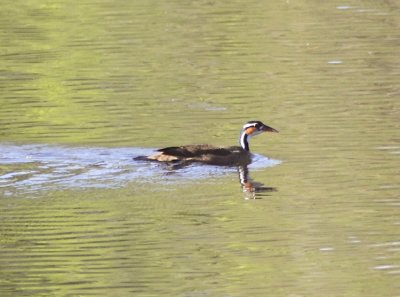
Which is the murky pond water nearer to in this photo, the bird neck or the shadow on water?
the shadow on water

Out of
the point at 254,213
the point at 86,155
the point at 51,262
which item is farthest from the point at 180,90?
the point at 51,262

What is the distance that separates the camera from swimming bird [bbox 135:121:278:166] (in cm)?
1561

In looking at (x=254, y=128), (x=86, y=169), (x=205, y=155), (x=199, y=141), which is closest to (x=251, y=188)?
(x=205, y=155)

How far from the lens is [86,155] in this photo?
52.4 ft

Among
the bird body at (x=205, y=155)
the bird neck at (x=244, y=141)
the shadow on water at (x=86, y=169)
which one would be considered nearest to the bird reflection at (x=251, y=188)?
the shadow on water at (x=86, y=169)

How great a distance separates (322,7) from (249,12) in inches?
56.3

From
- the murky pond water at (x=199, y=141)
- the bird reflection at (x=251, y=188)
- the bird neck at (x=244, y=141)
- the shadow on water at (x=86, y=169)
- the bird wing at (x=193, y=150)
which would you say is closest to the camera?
the murky pond water at (x=199, y=141)

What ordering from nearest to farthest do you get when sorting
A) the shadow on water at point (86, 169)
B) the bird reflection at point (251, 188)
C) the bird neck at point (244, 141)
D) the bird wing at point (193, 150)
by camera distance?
the bird reflection at point (251, 188)
the shadow on water at point (86, 169)
the bird wing at point (193, 150)
the bird neck at point (244, 141)

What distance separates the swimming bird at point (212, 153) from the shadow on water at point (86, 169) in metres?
0.09

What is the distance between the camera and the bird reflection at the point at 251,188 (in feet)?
47.0

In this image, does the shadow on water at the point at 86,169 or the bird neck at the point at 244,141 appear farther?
the bird neck at the point at 244,141

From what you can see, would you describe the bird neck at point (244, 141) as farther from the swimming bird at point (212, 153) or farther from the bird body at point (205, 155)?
the bird body at point (205, 155)

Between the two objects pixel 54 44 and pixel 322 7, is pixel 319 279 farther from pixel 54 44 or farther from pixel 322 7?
pixel 322 7

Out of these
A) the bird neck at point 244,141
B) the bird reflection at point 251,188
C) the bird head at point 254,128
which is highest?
the bird head at point 254,128
